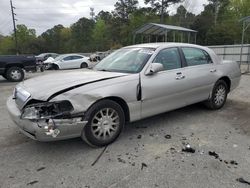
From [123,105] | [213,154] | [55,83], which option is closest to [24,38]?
[55,83]

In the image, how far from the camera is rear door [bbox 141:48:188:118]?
4.51 m

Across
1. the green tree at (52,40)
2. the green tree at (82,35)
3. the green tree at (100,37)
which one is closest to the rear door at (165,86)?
the green tree at (100,37)

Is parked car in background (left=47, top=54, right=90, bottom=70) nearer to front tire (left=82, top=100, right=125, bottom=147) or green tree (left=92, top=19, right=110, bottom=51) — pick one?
front tire (left=82, top=100, right=125, bottom=147)

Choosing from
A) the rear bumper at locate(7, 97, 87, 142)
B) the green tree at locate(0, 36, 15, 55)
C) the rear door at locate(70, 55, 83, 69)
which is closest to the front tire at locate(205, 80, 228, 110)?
the rear bumper at locate(7, 97, 87, 142)

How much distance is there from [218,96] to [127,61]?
2.41 meters

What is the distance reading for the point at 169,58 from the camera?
5.06 m

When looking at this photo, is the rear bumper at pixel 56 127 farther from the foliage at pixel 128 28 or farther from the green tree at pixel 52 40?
the green tree at pixel 52 40

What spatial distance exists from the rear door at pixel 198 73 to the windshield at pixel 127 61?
880 mm

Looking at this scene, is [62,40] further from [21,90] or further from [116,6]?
[21,90]

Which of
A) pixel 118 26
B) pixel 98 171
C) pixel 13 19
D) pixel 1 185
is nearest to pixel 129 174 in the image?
pixel 98 171

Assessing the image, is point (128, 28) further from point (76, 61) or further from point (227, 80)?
point (227, 80)

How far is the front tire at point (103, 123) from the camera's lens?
3.92m

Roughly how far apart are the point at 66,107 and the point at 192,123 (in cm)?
261

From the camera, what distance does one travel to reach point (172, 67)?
501 cm
